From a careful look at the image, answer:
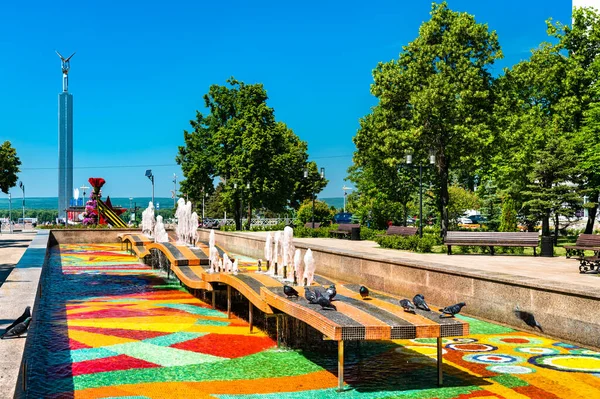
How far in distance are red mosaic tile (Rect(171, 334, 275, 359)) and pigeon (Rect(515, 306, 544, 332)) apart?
347 centimetres

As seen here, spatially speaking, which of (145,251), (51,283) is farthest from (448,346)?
(145,251)

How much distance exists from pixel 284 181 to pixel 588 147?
26.4 metres

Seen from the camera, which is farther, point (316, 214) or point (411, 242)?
point (316, 214)

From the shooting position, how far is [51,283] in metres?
13.6

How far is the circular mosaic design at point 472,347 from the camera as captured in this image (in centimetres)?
717

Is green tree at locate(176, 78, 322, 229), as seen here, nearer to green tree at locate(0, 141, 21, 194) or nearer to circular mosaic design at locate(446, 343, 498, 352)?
green tree at locate(0, 141, 21, 194)

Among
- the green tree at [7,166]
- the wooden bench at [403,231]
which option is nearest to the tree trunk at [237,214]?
the green tree at [7,166]

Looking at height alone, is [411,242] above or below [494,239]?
below

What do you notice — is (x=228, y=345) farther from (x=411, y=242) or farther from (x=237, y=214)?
(x=237, y=214)

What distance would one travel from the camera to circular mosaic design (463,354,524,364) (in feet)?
21.8

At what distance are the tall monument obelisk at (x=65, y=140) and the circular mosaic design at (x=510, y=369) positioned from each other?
17254 cm

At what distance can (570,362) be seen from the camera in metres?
6.56

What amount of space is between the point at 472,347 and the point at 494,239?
11.7 m

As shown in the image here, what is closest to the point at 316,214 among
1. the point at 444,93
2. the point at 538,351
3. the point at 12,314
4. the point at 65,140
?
the point at 444,93
